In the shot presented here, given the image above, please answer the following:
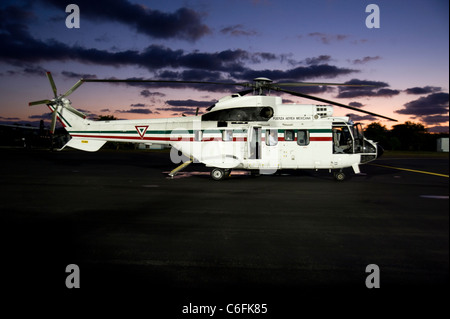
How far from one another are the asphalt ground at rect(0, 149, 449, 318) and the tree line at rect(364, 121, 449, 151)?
414 feet

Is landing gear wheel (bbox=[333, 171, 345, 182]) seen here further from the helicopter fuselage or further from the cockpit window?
the cockpit window

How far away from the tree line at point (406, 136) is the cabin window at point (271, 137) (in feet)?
393

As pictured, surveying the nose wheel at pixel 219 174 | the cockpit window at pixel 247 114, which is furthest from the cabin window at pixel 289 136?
the nose wheel at pixel 219 174

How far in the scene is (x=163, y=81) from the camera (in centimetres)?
1241

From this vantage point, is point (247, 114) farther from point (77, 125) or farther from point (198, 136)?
point (77, 125)

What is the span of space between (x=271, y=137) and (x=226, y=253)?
10355mm

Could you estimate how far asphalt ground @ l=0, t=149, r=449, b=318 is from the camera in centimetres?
361

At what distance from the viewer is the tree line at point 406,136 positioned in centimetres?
12231

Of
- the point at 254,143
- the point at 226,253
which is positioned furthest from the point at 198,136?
the point at 226,253

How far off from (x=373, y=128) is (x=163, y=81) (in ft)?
470

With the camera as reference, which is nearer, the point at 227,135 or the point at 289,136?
the point at 289,136

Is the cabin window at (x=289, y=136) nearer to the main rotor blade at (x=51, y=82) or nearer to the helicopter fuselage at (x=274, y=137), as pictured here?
the helicopter fuselage at (x=274, y=137)

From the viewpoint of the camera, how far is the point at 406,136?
13300 cm
